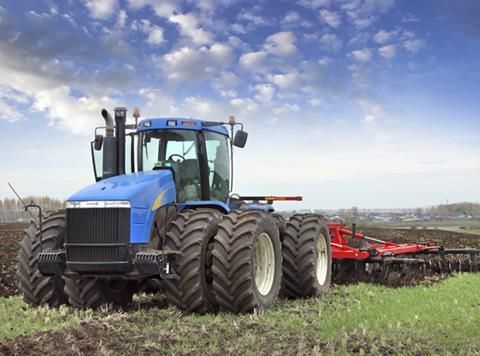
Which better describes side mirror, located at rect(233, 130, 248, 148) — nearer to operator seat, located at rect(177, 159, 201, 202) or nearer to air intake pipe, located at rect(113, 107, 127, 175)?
operator seat, located at rect(177, 159, 201, 202)

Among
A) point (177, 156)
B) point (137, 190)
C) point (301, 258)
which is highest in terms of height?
point (177, 156)

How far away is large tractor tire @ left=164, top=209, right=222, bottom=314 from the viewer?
7.91m

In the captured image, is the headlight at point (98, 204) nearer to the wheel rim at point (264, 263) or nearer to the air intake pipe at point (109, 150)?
the air intake pipe at point (109, 150)

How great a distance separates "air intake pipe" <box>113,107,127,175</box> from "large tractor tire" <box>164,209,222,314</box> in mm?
1904

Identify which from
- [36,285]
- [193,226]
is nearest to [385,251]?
[193,226]

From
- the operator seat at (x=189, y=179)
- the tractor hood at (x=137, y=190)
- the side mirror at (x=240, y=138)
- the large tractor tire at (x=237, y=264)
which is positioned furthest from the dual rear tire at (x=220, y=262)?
the side mirror at (x=240, y=138)

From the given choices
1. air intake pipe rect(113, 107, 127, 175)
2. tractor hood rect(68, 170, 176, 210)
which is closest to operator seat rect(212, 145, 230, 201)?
tractor hood rect(68, 170, 176, 210)

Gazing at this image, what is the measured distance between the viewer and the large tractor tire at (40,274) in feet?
28.7

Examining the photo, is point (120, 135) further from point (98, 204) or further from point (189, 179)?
point (98, 204)

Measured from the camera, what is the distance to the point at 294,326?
7.41 meters

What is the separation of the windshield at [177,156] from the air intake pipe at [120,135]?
32 cm

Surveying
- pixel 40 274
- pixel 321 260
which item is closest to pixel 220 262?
pixel 40 274

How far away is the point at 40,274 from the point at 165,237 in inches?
83.8

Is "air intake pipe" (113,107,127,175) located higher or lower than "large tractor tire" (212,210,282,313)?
higher
